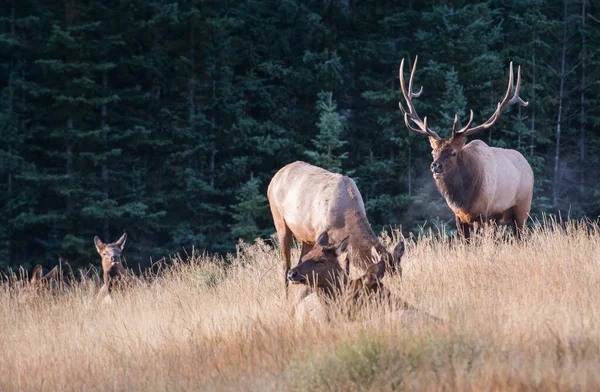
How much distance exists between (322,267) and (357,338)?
1.47m

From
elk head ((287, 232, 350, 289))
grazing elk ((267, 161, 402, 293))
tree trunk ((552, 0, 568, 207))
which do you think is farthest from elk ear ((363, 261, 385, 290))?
tree trunk ((552, 0, 568, 207))

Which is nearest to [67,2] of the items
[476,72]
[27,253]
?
[27,253]

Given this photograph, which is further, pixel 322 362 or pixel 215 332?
pixel 215 332

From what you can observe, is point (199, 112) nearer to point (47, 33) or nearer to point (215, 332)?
point (47, 33)

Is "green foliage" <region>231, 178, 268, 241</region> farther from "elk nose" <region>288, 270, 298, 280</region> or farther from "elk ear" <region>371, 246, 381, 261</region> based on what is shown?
"elk nose" <region>288, 270, 298, 280</region>

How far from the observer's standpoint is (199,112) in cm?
2805

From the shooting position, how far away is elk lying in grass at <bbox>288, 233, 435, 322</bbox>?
6523 millimetres

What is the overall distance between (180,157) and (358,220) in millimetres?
19334

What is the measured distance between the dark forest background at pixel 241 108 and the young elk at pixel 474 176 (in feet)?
37.8

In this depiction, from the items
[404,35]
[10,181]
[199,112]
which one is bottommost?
[10,181]

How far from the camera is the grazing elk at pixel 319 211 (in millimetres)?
7816

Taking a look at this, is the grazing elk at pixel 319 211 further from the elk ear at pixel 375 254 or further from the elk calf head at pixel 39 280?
the elk calf head at pixel 39 280

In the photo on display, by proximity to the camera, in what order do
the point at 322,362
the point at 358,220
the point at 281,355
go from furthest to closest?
the point at 358,220 < the point at 281,355 < the point at 322,362

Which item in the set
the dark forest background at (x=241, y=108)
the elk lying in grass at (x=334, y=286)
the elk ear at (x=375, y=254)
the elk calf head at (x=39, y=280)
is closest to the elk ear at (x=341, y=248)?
the elk lying in grass at (x=334, y=286)
